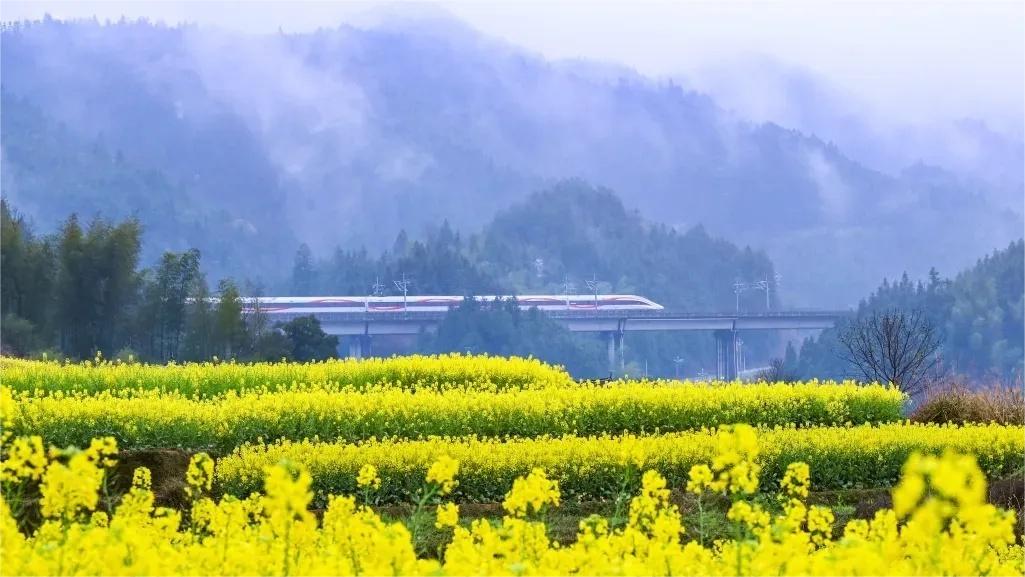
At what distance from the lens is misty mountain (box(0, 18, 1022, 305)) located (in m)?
132

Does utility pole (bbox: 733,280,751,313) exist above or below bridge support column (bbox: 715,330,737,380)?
above

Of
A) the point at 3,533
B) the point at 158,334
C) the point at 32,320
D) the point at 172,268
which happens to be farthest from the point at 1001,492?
the point at 158,334

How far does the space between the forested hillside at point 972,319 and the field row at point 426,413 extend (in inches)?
2321

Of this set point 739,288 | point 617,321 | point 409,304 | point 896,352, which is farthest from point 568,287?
point 896,352

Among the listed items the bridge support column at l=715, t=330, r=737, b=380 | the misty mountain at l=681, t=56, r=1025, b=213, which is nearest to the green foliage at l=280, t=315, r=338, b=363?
the bridge support column at l=715, t=330, r=737, b=380

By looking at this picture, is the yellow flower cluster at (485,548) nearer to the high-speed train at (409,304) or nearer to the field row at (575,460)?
the field row at (575,460)

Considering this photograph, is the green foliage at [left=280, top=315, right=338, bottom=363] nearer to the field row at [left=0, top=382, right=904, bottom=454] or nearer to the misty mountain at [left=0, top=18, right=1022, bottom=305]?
the field row at [left=0, top=382, right=904, bottom=454]

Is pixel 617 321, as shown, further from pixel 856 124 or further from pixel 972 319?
pixel 856 124

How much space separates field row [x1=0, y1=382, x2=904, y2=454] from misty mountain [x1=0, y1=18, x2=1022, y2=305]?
319 feet

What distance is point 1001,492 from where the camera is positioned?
770 centimetres

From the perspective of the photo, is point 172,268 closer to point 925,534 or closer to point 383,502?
point 383,502

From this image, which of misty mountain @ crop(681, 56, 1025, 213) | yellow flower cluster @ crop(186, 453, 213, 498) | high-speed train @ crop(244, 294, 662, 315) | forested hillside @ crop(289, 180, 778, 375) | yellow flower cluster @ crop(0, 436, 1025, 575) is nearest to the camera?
yellow flower cluster @ crop(0, 436, 1025, 575)

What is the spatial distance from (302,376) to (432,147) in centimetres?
14587

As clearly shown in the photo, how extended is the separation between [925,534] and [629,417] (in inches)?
284
